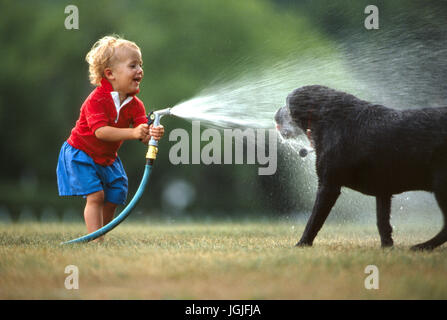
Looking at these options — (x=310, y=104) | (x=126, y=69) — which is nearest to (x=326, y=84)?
(x=310, y=104)

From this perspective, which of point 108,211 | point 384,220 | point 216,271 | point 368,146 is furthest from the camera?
point 108,211

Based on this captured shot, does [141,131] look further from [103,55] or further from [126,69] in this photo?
[103,55]

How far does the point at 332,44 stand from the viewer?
21.7 ft

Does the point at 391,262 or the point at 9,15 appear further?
the point at 9,15

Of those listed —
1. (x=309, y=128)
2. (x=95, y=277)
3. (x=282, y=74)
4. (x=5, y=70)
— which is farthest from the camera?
(x=5, y=70)

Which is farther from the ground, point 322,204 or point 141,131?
point 141,131

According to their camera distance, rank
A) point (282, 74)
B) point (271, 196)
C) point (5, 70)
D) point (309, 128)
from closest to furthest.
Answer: point (309, 128) → point (282, 74) → point (271, 196) → point (5, 70)

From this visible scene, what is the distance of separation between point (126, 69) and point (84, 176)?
3.07 feet

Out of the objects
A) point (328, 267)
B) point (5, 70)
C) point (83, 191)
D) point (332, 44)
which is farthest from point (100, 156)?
point (5, 70)

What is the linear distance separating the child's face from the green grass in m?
1.29

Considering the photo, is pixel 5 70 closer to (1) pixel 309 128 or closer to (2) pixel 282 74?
(2) pixel 282 74

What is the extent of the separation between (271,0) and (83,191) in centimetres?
1113

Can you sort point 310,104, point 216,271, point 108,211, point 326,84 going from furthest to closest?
point 326,84 < point 108,211 < point 310,104 < point 216,271

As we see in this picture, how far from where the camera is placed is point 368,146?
4074 millimetres
